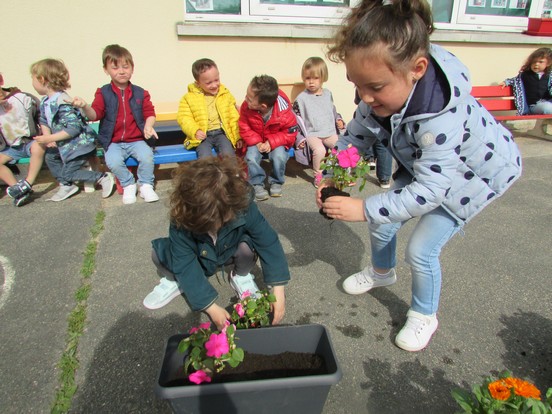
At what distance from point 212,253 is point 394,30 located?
1.33m

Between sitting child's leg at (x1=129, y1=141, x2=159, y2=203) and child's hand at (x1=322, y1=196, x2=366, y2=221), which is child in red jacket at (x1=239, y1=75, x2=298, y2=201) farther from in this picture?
child's hand at (x1=322, y1=196, x2=366, y2=221)

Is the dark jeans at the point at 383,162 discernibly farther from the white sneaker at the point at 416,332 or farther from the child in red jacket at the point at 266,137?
the white sneaker at the point at 416,332

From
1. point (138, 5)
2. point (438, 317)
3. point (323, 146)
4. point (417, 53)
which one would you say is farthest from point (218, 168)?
point (138, 5)

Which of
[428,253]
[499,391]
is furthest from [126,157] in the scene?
[499,391]

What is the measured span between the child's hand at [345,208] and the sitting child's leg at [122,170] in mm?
2706

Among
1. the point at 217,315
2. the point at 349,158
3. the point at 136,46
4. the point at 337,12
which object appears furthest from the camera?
the point at 337,12

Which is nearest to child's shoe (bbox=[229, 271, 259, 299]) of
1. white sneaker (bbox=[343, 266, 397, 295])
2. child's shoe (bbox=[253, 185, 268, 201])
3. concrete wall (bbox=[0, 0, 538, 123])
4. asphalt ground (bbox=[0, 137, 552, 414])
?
asphalt ground (bbox=[0, 137, 552, 414])

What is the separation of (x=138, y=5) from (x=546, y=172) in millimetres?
5128

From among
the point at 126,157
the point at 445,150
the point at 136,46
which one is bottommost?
the point at 126,157

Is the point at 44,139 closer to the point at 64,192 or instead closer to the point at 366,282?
the point at 64,192

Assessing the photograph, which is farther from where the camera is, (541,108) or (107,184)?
(541,108)

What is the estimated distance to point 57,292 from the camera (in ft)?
8.11

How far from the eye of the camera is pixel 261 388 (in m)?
1.30

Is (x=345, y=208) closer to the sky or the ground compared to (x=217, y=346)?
closer to the sky
